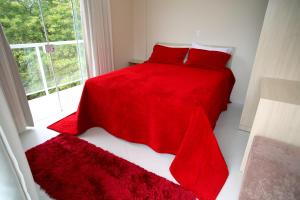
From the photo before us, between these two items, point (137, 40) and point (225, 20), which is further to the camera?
point (137, 40)

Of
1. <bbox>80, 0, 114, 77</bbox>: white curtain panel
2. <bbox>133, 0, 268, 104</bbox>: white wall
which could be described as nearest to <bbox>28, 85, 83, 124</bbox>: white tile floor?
<bbox>80, 0, 114, 77</bbox>: white curtain panel

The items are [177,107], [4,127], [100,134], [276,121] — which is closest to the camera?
[4,127]

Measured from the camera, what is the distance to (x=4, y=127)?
0.51 meters

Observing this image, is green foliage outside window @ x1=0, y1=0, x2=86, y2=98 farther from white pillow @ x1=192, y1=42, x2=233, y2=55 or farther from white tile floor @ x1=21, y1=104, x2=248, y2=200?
white pillow @ x1=192, y1=42, x2=233, y2=55

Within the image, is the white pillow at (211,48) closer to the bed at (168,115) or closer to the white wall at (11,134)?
the bed at (168,115)

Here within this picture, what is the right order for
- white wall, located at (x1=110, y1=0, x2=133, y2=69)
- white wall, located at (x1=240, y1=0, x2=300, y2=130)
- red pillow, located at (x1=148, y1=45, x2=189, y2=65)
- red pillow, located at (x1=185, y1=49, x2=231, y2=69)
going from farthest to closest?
1. white wall, located at (x1=110, y1=0, x2=133, y2=69)
2. red pillow, located at (x1=148, y1=45, x2=189, y2=65)
3. red pillow, located at (x1=185, y1=49, x2=231, y2=69)
4. white wall, located at (x1=240, y1=0, x2=300, y2=130)

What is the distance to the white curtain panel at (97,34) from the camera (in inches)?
109

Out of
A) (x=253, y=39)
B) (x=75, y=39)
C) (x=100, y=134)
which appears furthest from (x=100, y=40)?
(x=253, y=39)

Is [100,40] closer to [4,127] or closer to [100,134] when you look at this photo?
[100,134]

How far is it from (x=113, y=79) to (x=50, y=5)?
148 centimetres

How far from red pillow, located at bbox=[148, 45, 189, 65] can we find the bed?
21.6 inches

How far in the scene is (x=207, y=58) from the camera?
2795mm

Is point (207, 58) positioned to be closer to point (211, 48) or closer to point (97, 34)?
point (211, 48)

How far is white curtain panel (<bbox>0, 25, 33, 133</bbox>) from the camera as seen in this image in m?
1.84
